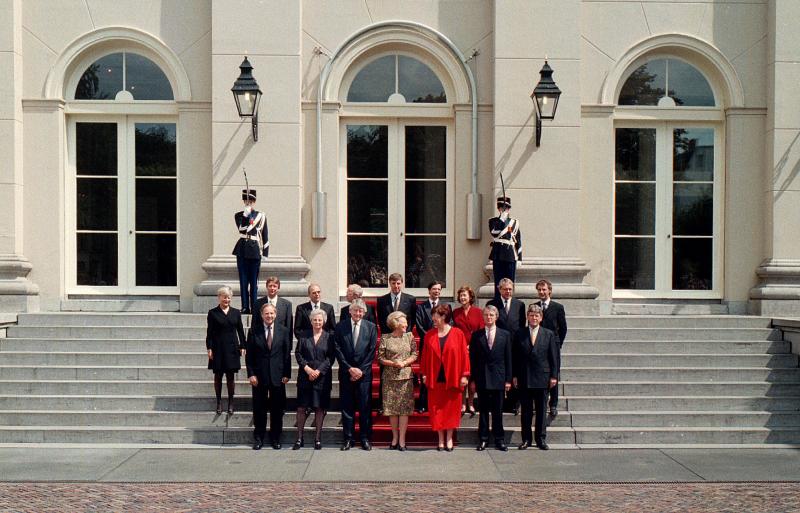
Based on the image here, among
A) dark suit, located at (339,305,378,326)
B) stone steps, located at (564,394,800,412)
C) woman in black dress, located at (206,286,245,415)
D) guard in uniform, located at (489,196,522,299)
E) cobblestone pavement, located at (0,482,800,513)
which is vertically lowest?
cobblestone pavement, located at (0,482,800,513)

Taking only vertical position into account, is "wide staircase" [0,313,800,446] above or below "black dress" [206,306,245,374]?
below

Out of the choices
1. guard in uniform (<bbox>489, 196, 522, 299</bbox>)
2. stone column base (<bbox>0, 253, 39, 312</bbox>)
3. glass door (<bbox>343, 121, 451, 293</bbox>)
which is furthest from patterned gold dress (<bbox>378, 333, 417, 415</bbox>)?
stone column base (<bbox>0, 253, 39, 312</bbox>)

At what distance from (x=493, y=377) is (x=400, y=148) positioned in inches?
217

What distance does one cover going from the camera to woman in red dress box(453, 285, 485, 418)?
39.4 feet

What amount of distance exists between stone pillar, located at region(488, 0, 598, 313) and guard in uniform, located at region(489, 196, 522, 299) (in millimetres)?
1146

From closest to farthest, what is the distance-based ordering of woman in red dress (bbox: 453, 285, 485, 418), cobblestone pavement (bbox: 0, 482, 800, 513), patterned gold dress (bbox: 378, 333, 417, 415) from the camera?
1. cobblestone pavement (bbox: 0, 482, 800, 513)
2. patterned gold dress (bbox: 378, 333, 417, 415)
3. woman in red dress (bbox: 453, 285, 485, 418)

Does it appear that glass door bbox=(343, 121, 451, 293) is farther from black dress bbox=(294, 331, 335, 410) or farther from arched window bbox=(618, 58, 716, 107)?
black dress bbox=(294, 331, 335, 410)

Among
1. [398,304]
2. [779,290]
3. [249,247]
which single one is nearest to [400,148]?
[249,247]

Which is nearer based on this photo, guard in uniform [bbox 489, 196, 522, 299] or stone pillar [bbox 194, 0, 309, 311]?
guard in uniform [bbox 489, 196, 522, 299]

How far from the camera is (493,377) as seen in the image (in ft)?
37.4

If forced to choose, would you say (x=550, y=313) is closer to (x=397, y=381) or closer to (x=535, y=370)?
(x=535, y=370)

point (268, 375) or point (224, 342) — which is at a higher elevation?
point (224, 342)

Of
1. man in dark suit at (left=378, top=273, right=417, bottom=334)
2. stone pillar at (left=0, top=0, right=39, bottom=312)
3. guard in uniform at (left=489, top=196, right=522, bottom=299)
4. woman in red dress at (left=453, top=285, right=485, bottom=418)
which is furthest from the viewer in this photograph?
stone pillar at (left=0, top=0, right=39, bottom=312)

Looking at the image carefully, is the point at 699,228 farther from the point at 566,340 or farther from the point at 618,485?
the point at 618,485
